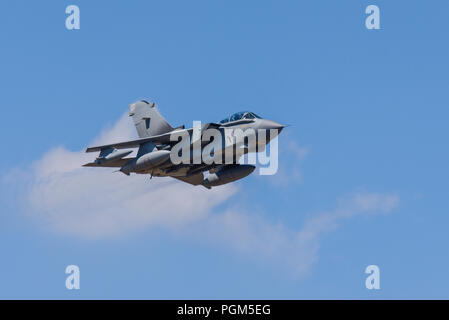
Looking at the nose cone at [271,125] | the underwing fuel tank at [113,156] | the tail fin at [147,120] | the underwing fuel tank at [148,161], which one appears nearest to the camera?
the nose cone at [271,125]

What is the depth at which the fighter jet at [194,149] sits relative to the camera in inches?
2165

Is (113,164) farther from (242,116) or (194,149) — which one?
(242,116)

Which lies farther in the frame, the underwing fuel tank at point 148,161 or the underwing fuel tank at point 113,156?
the underwing fuel tank at point 113,156

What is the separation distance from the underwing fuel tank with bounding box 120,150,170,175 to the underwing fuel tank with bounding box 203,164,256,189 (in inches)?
195

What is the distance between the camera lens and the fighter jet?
55000 millimetres

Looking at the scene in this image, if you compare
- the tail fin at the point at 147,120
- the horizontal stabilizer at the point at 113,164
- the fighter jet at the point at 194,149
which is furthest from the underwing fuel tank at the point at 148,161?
the tail fin at the point at 147,120

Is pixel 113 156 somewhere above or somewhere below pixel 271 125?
below

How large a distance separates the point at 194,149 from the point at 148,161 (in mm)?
3247

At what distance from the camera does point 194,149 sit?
56062mm

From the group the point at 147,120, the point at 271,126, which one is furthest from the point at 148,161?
the point at 271,126

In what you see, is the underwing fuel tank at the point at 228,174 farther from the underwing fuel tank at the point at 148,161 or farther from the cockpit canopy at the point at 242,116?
the underwing fuel tank at the point at 148,161
